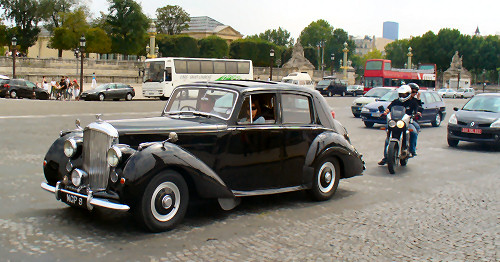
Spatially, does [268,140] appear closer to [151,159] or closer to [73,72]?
[151,159]

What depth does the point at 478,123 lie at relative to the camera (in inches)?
573

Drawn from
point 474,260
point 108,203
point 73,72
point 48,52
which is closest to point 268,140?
point 108,203

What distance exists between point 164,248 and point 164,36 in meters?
89.0

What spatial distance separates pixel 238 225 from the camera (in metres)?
6.30

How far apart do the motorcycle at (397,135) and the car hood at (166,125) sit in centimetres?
477

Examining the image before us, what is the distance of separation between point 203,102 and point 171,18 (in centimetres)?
11188

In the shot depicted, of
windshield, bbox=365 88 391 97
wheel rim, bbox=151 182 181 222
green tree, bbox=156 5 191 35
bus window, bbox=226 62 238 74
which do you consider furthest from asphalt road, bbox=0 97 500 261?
green tree, bbox=156 5 191 35

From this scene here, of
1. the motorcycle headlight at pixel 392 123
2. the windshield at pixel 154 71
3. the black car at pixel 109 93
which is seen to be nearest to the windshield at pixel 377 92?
the motorcycle headlight at pixel 392 123

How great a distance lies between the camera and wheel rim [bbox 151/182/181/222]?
19.0 feet

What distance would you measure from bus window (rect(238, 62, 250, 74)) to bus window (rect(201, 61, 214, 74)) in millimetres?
2846

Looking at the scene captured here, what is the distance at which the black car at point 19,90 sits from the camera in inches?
1452

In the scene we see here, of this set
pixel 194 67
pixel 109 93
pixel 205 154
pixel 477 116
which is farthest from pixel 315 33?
pixel 205 154


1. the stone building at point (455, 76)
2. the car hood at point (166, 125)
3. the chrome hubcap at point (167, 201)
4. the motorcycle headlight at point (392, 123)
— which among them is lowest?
the chrome hubcap at point (167, 201)

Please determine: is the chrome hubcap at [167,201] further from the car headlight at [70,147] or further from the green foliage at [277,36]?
the green foliage at [277,36]
